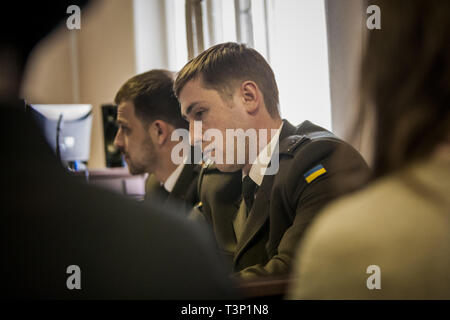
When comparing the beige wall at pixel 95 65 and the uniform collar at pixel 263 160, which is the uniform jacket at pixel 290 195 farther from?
the beige wall at pixel 95 65

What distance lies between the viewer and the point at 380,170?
0.52m

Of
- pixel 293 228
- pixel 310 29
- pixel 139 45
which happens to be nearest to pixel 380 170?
pixel 293 228

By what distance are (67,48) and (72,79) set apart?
0.35 m

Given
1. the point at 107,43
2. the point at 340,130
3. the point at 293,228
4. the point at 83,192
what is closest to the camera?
the point at 83,192

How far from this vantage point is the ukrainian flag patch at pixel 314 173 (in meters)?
1.29

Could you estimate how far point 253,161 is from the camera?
1549 millimetres

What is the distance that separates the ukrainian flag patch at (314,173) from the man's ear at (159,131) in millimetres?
857

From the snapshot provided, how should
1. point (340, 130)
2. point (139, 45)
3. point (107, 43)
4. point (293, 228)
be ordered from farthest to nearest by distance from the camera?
point (107, 43), point (139, 45), point (340, 130), point (293, 228)

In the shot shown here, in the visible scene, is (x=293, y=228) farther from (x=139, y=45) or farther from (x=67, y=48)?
(x=67, y=48)

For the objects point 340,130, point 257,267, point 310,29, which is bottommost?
point 257,267

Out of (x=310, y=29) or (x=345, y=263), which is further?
(x=310, y=29)

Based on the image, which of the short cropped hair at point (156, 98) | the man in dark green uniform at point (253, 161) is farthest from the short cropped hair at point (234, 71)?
the short cropped hair at point (156, 98)

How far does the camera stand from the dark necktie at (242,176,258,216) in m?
1.51

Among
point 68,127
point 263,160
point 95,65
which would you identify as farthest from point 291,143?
point 95,65
